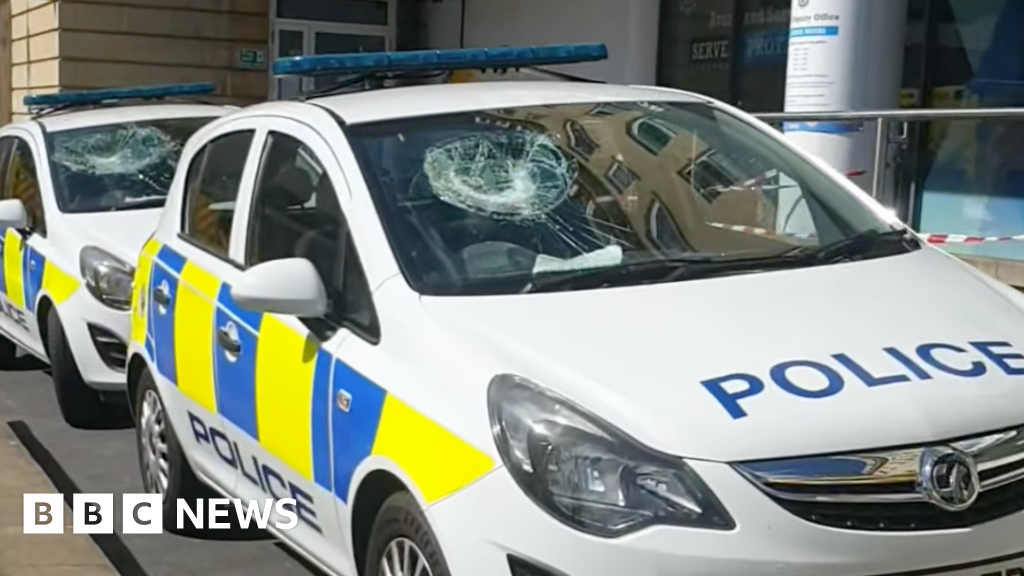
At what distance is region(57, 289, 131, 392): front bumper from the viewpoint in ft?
22.9

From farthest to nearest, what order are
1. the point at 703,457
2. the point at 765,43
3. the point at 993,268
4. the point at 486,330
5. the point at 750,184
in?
1. the point at 765,43
2. the point at 993,268
3. the point at 750,184
4. the point at 486,330
5. the point at 703,457

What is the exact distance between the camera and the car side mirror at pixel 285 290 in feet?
12.4

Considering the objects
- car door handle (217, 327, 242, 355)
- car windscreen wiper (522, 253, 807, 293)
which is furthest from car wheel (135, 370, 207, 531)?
car windscreen wiper (522, 253, 807, 293)

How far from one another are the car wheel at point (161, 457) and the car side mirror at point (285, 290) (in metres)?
1.54

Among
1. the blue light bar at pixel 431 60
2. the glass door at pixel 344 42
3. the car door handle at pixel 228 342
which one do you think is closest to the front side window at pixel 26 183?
the blue light bar at pixel 431 60

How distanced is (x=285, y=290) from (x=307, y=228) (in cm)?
52

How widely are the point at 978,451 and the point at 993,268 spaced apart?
14.3 ft

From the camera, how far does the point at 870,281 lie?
3648 millimetres

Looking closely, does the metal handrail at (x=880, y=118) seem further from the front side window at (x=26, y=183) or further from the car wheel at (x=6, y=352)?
the car wheel at (x=6, y=352)

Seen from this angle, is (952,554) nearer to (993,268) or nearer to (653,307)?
(653,307)

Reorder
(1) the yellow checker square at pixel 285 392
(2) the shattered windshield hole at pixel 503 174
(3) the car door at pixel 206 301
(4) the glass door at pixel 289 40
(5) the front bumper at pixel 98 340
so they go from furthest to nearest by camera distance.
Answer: (4) the glass door at pixel 289 40
(5) the front bumper at pixel 98 340
(3) the car door at pixel 206 301
(2) the shattered windshield hole at pixel 503 174
(1) the yellow checker square at pixel 285 392

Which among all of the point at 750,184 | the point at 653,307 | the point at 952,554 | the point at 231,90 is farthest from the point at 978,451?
the point at 231,90

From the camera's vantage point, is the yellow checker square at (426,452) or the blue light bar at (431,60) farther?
the blue light bar at (431,60)

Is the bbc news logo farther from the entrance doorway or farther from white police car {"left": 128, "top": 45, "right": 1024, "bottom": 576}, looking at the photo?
the entrance doorway
